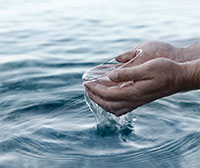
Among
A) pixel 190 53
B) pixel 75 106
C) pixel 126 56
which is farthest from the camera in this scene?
pixel 75 106

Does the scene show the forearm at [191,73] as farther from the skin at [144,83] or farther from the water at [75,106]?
the water at [75,106]

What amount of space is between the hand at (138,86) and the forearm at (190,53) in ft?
2.97

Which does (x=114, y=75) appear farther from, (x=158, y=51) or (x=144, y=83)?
(x=158, y=51)

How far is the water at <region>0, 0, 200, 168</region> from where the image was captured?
304cm

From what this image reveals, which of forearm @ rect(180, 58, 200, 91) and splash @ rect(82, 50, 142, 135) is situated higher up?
forearm @ rect(180, 58, 200, 91)

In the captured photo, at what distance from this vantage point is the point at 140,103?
2.83 meters

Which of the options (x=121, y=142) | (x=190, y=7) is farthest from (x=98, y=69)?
(x=190, y=7)

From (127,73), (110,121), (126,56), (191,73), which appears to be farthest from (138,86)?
(110,121)

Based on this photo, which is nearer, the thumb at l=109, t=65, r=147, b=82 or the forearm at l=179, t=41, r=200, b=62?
the thumb at l=109, t=65, r=147, b=82

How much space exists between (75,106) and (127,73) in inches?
61.0

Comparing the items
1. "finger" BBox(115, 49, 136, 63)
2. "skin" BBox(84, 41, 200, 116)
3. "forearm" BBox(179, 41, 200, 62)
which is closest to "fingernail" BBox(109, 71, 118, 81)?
"skin" BBox(84, 41, 200, 116)

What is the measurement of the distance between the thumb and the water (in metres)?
0.77

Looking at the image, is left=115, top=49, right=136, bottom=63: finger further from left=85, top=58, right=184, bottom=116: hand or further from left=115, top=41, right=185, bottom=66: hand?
left=85, top=58, right=184, bottom=116: hand

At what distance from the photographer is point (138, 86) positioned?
105 inches
